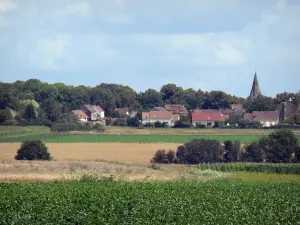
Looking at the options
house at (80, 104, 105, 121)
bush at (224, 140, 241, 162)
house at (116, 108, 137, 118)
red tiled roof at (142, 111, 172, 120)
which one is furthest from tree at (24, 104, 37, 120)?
bush at (224, 140, 241, 162)

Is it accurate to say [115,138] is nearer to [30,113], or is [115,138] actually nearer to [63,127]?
[63,127]

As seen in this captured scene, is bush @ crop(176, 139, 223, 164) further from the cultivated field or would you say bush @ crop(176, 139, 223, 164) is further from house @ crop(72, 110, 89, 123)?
house @ crop(72, 110, 89, 123)

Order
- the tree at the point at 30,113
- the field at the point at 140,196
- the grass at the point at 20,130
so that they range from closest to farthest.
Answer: the field at the point at 140,196
the grass at the point at 20,130
the tree at the point at 30,113

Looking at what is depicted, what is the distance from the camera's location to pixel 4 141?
235ft

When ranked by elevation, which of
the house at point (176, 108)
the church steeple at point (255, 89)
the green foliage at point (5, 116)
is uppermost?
the church steeple at point (255, 89)

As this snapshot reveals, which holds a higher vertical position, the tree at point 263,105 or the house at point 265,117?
the tree at point 263,105

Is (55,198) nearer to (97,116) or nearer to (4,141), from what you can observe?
(4,141)

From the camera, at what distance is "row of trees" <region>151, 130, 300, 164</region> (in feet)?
188

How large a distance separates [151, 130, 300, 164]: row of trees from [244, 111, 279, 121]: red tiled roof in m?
53.6

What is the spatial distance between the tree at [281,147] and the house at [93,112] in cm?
7005

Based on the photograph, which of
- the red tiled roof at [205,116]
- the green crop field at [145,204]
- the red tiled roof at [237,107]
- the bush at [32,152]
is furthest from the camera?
the red tiled roof at [237,107]

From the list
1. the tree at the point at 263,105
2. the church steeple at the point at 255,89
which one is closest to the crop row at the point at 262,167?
the tree at the point at 263,105

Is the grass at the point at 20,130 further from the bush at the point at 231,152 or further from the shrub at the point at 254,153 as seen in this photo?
the shrub at the point at 254,153

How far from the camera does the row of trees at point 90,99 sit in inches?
4055
